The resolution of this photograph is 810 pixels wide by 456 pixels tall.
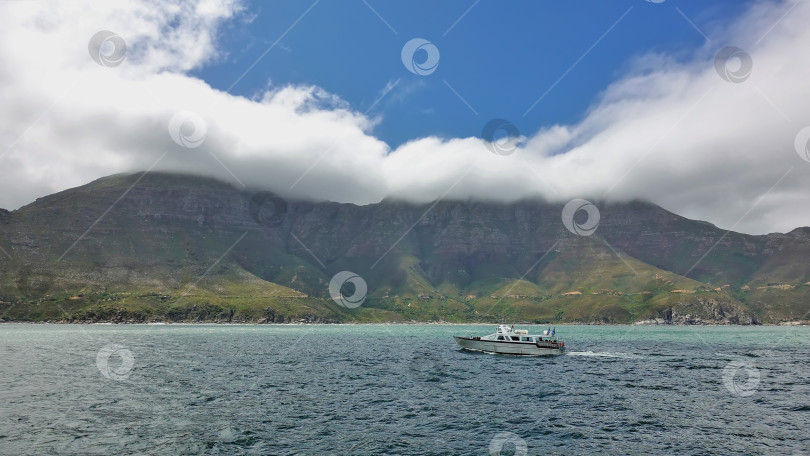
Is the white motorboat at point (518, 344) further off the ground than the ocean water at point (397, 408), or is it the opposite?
the white motorboat at point (518, 344)

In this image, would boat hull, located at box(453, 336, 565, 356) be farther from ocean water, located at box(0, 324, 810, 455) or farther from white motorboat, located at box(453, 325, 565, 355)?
ocean water, located at box(0, 324, 810, 455)

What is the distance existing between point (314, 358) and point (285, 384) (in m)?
35.4

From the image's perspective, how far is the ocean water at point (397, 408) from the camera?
35.2 metres

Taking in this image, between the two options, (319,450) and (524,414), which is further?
(524,414)

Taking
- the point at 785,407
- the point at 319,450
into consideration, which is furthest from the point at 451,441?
the point at 785,407

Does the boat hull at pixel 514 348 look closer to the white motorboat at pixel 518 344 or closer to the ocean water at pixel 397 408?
the white motorboat at pixel 518 344

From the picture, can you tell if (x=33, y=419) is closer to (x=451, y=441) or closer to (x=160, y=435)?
(x=160, y=435)

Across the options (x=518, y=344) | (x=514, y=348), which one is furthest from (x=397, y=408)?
(x=514, y=348)

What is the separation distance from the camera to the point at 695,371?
7994 centimetres

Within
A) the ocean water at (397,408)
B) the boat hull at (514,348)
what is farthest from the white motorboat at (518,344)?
the ocean water at (397,408)

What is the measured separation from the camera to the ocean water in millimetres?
35188

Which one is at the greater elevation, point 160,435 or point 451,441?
point 451,441

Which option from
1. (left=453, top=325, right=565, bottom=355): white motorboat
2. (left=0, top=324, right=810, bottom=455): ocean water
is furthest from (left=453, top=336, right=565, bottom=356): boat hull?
(left=0, top=324, right=810, bottom=455): ocean water

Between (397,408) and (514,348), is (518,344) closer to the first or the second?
(514,348)
